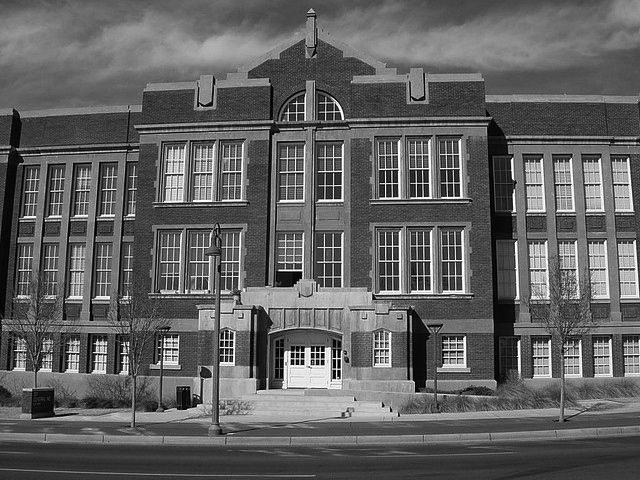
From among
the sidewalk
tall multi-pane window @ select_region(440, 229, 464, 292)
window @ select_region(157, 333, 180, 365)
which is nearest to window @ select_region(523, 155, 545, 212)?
tall multi-pane window @ select_region(440, 229, 464, 292)

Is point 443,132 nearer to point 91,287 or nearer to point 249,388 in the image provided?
point 249,388

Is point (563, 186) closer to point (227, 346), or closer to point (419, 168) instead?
point (419, 168)

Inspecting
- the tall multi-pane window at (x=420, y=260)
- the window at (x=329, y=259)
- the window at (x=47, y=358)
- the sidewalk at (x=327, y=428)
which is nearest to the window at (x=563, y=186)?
the tall multi-pane window at (x=420, y=260)

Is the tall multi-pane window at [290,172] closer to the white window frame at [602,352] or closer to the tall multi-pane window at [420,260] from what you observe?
the tall multi-pane window at [420,260]

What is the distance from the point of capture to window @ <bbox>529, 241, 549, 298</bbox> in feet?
109

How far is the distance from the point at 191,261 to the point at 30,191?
436 inches

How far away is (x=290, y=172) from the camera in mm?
33250

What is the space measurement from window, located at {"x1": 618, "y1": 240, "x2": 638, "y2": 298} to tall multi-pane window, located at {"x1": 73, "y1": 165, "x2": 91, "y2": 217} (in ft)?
91.2

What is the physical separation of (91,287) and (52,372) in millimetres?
4683

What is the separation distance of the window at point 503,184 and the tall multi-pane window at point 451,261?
11.6 ft

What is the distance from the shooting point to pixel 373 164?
3238 cm

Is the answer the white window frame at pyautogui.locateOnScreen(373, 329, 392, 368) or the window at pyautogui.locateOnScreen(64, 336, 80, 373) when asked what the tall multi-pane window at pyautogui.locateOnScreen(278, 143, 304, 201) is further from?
the window at pyautogui.locateOnScreen(64, 336, 80, 373)

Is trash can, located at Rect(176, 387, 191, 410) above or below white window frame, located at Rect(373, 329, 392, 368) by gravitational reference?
below

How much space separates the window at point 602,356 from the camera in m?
32.6
